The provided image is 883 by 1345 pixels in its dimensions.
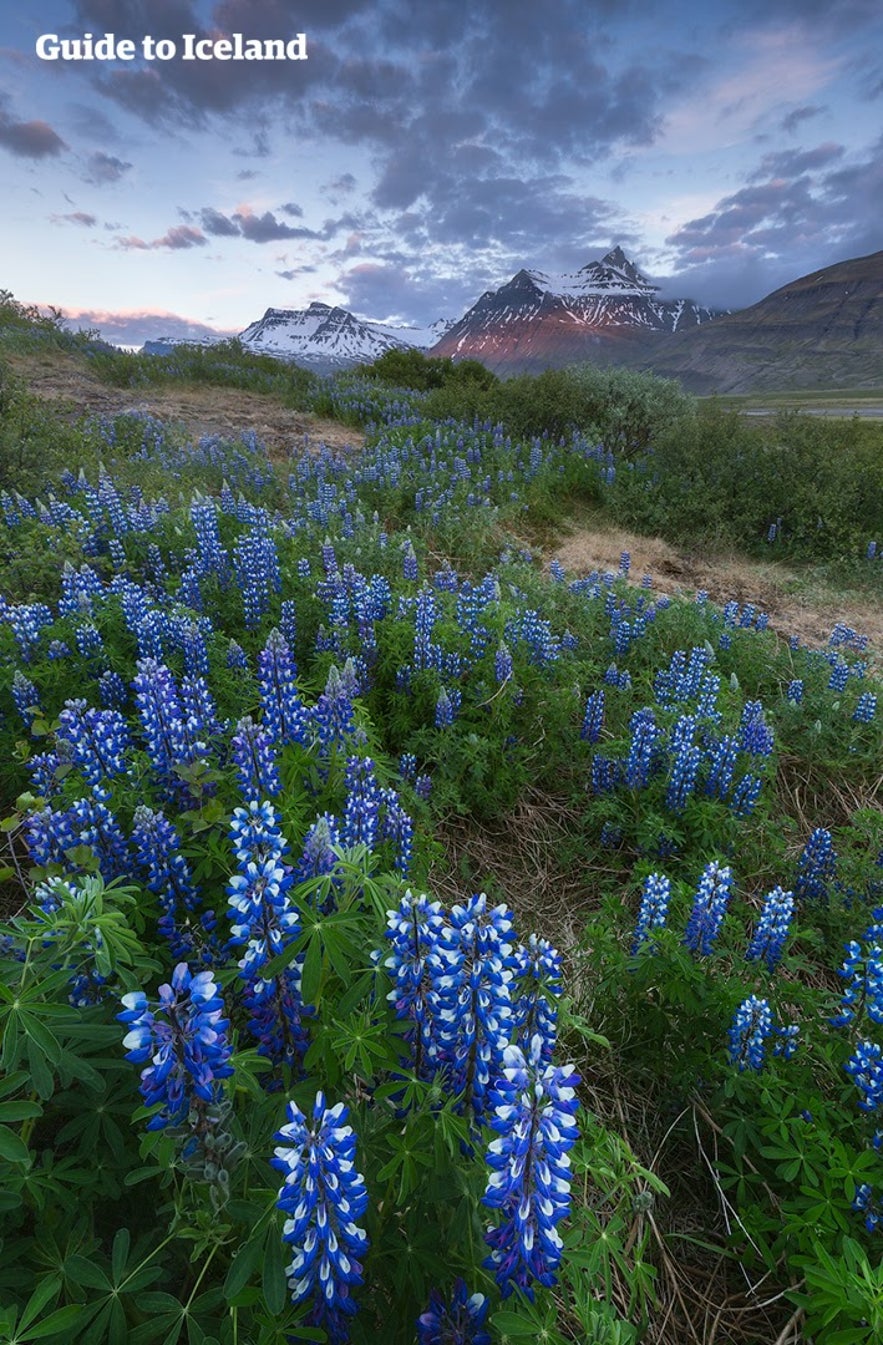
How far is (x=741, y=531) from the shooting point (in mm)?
10203

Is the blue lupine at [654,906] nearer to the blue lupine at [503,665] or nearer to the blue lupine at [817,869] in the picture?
the blue lupine at [817,869]

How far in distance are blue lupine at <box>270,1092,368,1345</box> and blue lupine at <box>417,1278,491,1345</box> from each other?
19 cm

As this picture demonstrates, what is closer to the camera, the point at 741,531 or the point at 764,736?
the point at 764,736

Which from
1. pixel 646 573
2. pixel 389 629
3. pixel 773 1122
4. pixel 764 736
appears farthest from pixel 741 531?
pixel 773 1122

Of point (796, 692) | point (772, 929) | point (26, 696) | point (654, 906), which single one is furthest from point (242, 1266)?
point (796, 692)

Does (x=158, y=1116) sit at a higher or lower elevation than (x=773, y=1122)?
higher

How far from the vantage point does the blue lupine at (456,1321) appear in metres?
1.30

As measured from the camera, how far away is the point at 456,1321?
1.34m

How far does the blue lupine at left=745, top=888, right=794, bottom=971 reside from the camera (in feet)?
9.25

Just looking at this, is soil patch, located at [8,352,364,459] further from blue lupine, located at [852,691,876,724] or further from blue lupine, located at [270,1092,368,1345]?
blue lupine, located at [270,1092,368,1345]

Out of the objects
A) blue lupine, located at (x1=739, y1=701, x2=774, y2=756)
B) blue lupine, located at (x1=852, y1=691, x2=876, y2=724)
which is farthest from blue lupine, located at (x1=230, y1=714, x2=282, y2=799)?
blue lupine, located at (x1=852, y1=691, x2=876, y2=724)

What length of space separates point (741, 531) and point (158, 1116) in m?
10.8

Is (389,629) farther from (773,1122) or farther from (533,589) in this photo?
(773,1122)

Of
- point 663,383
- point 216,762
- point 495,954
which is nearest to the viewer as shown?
point 495,954
